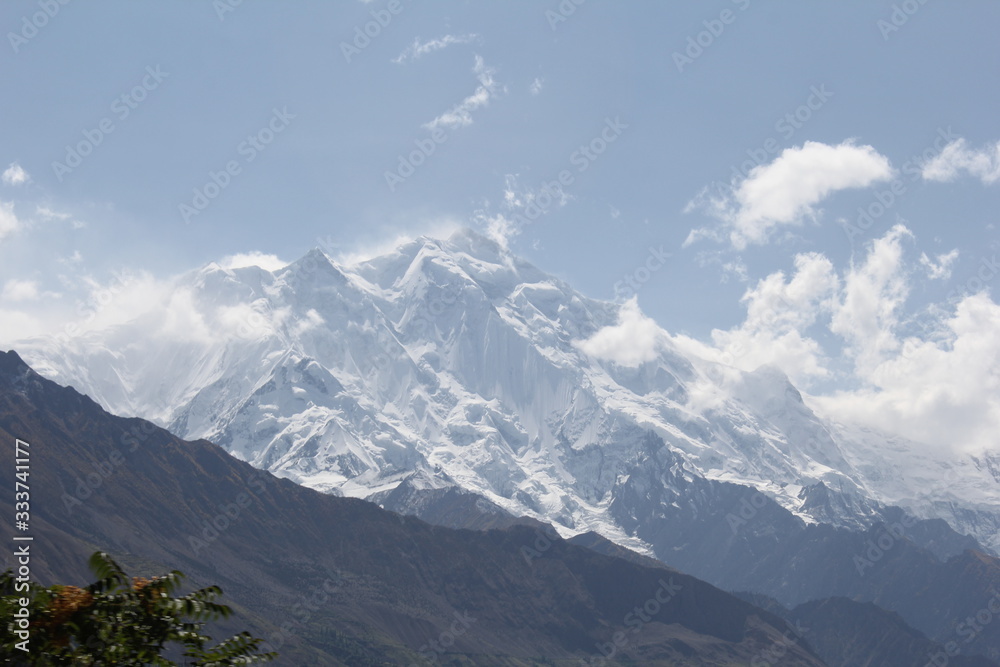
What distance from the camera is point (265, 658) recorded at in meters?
33.2

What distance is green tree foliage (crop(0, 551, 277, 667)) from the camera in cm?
3136

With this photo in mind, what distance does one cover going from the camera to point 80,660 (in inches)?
1248

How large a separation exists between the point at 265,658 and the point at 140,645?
367 cm

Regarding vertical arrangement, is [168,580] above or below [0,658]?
A: above

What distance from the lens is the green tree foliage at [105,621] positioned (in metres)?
31.4

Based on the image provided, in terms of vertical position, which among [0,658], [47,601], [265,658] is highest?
[265,658]

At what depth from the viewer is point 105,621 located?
3212cm

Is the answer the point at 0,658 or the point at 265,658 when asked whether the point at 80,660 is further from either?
the point at 265,658

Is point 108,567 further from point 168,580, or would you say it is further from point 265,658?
point 265,658

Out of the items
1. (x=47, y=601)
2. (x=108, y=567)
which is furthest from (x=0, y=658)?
(x=108, y=567)

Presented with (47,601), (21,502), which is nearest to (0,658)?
(47,601)

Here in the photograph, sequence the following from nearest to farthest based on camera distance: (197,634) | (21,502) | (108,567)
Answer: (108,567), (197,634), (21,502)

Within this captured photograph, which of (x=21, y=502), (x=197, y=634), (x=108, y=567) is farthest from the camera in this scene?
(x=21, y=502)

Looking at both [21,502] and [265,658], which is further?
[21,502]
